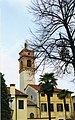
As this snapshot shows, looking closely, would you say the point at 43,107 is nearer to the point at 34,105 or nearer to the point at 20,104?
the point at 34,105

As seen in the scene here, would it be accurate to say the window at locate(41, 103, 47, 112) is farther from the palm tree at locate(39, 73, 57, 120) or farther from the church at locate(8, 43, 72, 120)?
the palm tree at locate(39, 73, 57, 120)

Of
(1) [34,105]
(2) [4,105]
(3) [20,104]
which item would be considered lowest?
Result: (2) [4,105]

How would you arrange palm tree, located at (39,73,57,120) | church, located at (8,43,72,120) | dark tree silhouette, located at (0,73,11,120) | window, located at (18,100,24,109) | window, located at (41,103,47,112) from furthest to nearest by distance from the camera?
window, located at (41,103,47,112) → window, located at (18,100,24,109) → church, located at (8,43,72,120) → palm tree, located at (39,73,57,120) → dark tree silhouette, located at (0,73,11,120)

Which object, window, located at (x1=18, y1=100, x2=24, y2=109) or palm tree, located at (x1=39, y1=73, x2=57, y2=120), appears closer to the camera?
palm tree, located at (x1=39, y1=73, x2=57, y2=120)

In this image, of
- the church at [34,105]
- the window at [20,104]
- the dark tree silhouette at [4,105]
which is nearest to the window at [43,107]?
the church at [34,105]

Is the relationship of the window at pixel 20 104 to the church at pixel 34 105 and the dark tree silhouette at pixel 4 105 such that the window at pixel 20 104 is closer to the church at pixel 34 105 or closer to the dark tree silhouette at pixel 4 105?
the church at pixel 34 105

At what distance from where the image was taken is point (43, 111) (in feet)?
198

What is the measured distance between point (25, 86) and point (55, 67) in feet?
189

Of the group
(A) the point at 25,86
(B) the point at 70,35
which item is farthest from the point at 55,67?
(A) the point at 25,86

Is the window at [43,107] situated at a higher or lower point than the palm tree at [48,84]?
lower

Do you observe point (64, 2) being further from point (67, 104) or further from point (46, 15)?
point (67, 104)

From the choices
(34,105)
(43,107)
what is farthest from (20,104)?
(43,107)

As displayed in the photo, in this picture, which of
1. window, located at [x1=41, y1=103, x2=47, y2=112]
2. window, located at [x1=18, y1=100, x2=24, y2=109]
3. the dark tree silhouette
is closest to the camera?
the dark tree silhouette

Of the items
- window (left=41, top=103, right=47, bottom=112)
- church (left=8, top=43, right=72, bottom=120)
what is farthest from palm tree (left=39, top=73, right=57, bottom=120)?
window (left=41, top=103, right=47, bottom=112)
